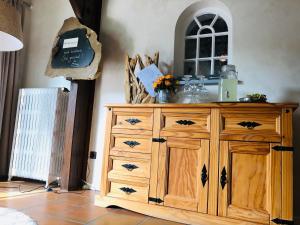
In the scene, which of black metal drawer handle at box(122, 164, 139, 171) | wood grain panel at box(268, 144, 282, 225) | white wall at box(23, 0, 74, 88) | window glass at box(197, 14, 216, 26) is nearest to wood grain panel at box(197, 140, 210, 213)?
wood grain panel at box(268, 144, 282, 225)

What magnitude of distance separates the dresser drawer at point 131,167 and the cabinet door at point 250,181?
0.55 metres

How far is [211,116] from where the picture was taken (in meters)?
1.65

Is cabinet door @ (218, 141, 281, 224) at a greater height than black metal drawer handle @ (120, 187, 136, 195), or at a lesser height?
greater

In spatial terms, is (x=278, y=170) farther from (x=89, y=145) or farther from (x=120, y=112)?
(x=89, y=145)

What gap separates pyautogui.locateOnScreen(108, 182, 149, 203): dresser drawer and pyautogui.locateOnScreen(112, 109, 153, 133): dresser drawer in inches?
17.8

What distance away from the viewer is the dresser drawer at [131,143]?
1.83 meters

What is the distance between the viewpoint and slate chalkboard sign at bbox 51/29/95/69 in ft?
8.01

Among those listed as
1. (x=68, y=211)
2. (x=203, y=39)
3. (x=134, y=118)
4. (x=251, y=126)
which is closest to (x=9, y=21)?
(x=134, y=118)

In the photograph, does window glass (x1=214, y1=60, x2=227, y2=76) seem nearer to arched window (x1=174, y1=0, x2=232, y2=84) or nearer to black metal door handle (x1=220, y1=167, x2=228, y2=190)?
arched window (x1=174, y1=0, x2=232, y2=84)

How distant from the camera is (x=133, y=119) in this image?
6.28ft

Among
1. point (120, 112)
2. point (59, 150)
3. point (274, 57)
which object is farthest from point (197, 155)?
point (59, 150)

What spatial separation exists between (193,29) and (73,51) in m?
1.29

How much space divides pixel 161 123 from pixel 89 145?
116cm

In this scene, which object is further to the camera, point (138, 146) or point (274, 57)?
point (274, 57)
